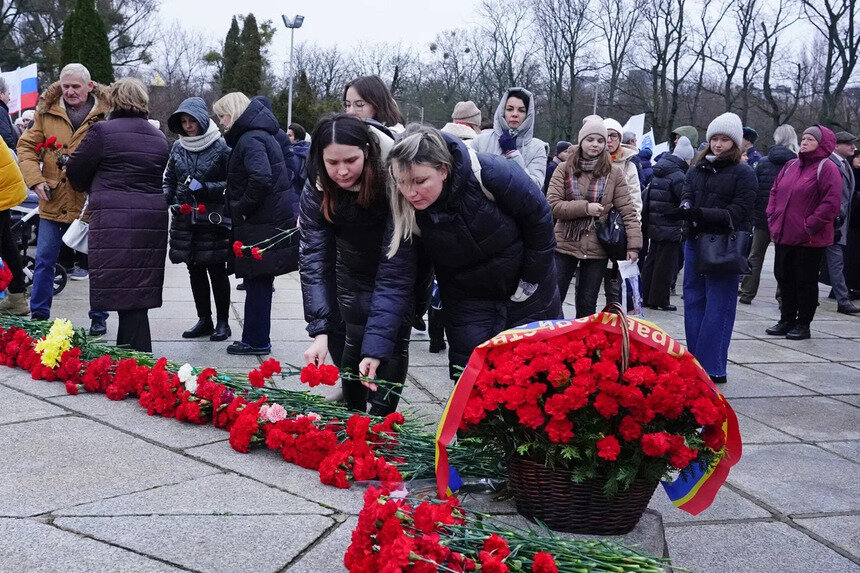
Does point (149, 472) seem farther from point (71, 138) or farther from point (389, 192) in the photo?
point (71, 138)

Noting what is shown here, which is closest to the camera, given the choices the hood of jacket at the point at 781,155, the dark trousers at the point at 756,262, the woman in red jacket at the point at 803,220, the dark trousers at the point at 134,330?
the dark trousers at the point at 134,330

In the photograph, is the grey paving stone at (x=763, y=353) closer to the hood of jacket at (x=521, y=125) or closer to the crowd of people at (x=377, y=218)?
the crowd of people at (x=377, y=218)

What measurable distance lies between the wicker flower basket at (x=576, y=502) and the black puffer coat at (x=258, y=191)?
12.0 ft

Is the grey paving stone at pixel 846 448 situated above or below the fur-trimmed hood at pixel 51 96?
below

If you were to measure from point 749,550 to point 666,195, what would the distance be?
6924 millimetres

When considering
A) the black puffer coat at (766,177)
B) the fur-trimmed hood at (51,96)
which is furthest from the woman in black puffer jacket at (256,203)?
the black puffer coat at (766,177)

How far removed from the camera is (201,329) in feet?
22.1

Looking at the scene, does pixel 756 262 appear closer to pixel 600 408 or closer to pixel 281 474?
pixel 281 474

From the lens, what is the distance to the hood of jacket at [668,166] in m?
9.52

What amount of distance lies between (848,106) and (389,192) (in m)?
37.2

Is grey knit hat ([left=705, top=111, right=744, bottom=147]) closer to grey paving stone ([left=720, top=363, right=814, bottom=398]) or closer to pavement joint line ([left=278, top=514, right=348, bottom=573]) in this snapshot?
grey paving stone ([left=720, top=363, right=814, bottom=398])

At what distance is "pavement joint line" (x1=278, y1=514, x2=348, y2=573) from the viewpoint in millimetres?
2580

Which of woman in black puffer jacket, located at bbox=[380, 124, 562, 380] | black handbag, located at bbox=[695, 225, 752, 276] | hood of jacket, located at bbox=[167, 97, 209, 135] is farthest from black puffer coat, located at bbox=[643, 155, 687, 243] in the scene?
woman in black puffer jacket, located at bbox=[380, 124, 562, 380]

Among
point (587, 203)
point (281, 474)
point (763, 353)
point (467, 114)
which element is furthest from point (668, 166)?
point (281, 474)
